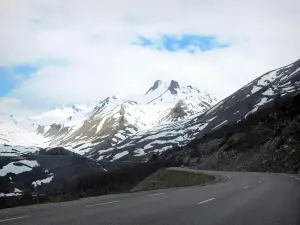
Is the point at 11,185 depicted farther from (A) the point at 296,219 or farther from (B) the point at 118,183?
(A) the point at 296,219

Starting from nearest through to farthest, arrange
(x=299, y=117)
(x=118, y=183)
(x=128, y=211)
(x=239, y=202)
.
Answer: (x=128, y=211), (x=239, y=202), (x=299, y=117), (x=118, y=183)

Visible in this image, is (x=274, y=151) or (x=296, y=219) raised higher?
(x=274, y=151)

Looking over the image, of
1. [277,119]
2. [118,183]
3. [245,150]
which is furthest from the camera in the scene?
[118,183]

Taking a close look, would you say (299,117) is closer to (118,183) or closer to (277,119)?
(277,119)

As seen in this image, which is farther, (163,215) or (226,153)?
(226,153)

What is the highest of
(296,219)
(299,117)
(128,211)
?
(299,117)

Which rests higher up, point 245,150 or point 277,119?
point 277,119

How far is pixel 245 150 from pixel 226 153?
1143 cm

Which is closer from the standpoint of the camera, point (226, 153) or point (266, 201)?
point (266, 201)

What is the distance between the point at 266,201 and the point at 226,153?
2942 inches

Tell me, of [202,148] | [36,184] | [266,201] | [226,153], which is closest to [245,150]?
[226,153]

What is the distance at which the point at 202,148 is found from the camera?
525 feet

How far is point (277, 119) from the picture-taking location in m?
91.1

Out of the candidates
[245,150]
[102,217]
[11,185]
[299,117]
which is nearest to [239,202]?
[102,217]
